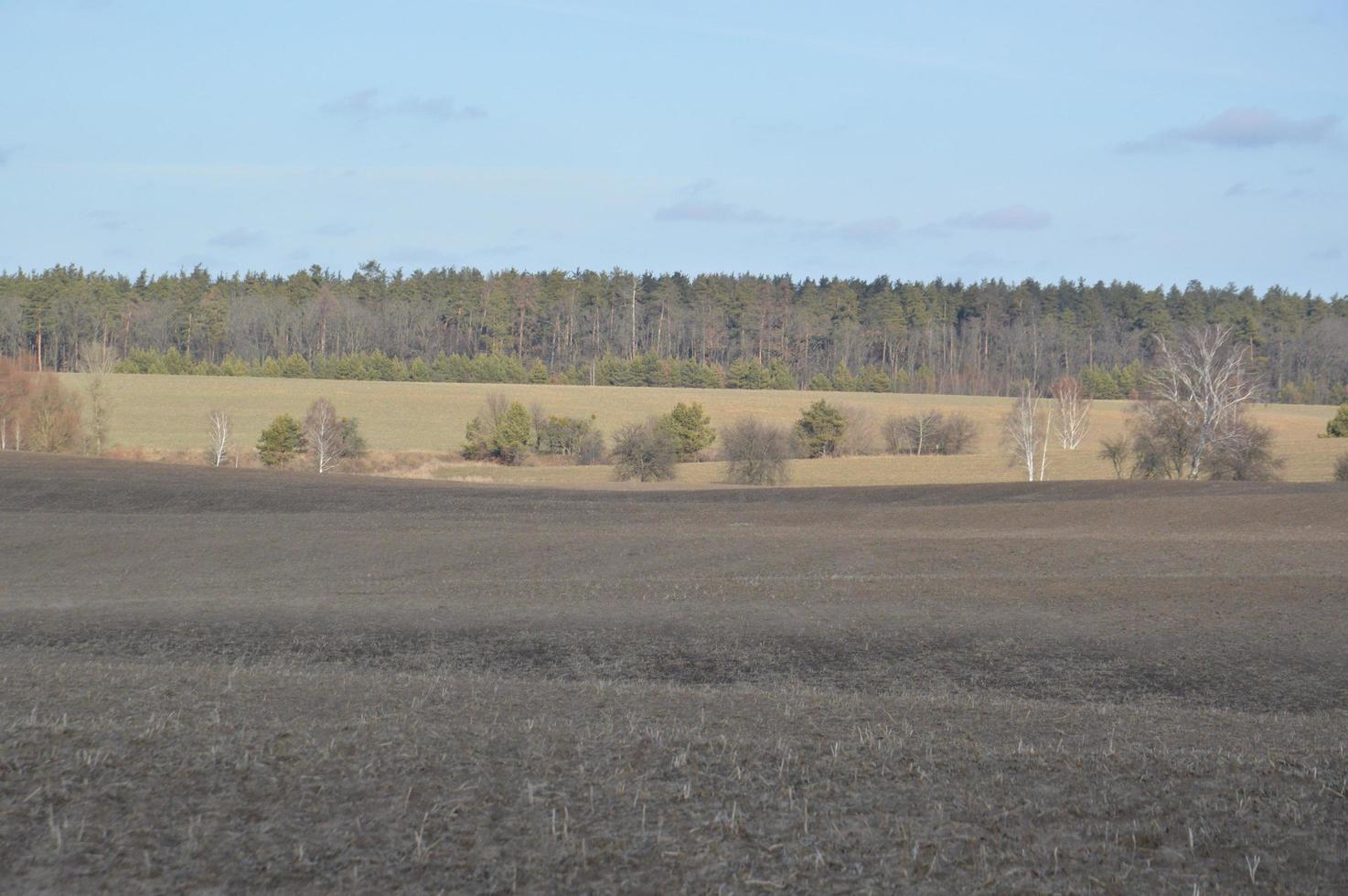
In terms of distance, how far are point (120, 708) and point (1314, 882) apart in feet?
32.6

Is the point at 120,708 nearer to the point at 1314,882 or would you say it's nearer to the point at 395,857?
the point at 395,857

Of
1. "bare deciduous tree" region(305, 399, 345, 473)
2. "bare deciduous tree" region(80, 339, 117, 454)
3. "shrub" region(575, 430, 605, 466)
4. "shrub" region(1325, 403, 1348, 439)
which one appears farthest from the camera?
"shrub" region(1325, 403, 1348, 439)

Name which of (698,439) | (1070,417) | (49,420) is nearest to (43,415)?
(49,420)

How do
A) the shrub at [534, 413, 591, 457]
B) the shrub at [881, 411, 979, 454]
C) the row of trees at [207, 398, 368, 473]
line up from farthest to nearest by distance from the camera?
1. the shrub at [881, 411, 979, 454]
2. the shrub at [534, 413, 591, 457]
3. the row of trees at [207, 398, 368, 473]

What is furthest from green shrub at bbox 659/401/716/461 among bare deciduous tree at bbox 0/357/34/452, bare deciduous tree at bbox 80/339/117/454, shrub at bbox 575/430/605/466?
bare deciduous tree at bbox 0/357/34/452

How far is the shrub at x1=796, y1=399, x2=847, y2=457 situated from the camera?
83312 millimetres

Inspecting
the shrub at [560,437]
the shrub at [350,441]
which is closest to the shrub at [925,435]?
the shrub at [560,437]

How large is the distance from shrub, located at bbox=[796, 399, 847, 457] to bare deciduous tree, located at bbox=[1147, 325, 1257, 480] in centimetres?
2564

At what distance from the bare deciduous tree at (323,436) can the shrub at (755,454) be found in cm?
2446

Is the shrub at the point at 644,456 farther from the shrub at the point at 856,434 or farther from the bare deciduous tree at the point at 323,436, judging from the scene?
the shrub at the point at 856,434

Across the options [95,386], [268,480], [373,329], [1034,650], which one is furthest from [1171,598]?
[373,329]

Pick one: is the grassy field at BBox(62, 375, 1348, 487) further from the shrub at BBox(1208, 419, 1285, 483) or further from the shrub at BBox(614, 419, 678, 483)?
the shrub at BBox(1208, 419, 1285, 483)

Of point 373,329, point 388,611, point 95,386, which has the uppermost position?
point 373,329

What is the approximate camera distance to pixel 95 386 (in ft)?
245
